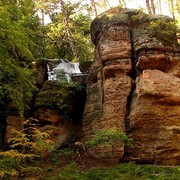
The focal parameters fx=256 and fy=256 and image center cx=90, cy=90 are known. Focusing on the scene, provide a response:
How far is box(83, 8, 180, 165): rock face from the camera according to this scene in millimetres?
11086

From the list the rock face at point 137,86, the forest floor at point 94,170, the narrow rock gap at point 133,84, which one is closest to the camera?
the forest floor at point 94,170

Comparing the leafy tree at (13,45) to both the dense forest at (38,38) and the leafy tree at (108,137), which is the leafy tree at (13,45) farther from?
the leafy tree at (108,137)

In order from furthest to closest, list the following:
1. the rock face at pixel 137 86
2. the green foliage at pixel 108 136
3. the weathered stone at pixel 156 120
A: 1. the rock face at pixel 137 86
2. the weathered stone at pixel 156 120
3. the green foliage at pixel 108 136

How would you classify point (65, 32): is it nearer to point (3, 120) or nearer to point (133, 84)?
point (3, 120)

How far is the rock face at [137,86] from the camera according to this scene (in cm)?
1109

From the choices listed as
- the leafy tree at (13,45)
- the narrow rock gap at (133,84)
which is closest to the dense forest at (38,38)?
the leafy tree at (13,45)

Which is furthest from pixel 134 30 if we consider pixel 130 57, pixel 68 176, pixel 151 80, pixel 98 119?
pixel 68 176

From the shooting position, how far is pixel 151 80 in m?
11.8

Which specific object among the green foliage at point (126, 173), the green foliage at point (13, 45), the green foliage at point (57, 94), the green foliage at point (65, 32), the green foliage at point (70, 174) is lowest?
the green foliage at point (126, 173)

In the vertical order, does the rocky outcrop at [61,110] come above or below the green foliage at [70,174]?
above

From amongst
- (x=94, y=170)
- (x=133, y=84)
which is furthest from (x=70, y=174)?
(x=133, y=84)

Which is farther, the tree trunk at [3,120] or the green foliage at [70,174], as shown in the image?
the tree trunk at [3,120]

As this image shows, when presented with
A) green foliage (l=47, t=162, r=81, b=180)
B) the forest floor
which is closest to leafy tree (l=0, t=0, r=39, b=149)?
the forest floor

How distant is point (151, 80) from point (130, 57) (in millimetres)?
2096
